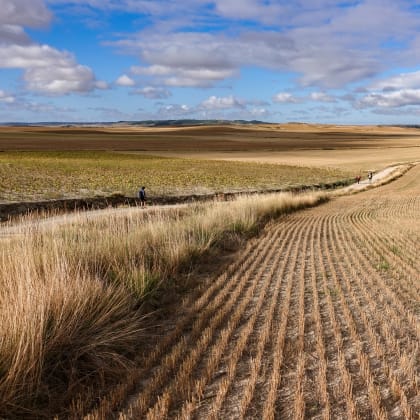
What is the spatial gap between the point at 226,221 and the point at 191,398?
34.3 feet

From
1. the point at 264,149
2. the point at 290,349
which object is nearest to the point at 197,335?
the point at 290,349

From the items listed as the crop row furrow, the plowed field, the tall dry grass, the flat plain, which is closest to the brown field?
the plowed field

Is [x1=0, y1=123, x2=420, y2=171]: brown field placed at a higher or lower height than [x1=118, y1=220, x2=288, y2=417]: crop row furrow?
higher

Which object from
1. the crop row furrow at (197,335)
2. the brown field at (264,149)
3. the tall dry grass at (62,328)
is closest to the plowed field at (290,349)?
the crop row furrow at (197,335)

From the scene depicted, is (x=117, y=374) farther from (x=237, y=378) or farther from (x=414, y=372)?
(x=414, y=372)

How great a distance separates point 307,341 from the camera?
540cm

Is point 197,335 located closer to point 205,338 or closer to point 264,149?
point 205,338

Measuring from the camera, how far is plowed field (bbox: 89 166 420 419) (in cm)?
403

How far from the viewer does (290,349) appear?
5.15 m

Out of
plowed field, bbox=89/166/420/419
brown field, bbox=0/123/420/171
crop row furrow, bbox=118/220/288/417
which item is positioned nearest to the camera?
plowed field, bbox=89/166/420/419

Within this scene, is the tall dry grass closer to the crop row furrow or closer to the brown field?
the crop row furrow

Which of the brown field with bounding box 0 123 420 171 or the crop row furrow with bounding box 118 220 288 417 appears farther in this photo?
the brown field with bounding box 0 123 420 171

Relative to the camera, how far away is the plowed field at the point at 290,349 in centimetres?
403

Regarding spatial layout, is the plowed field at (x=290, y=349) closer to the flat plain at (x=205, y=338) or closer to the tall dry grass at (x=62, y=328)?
the flat plain at (x=205, y=338)
